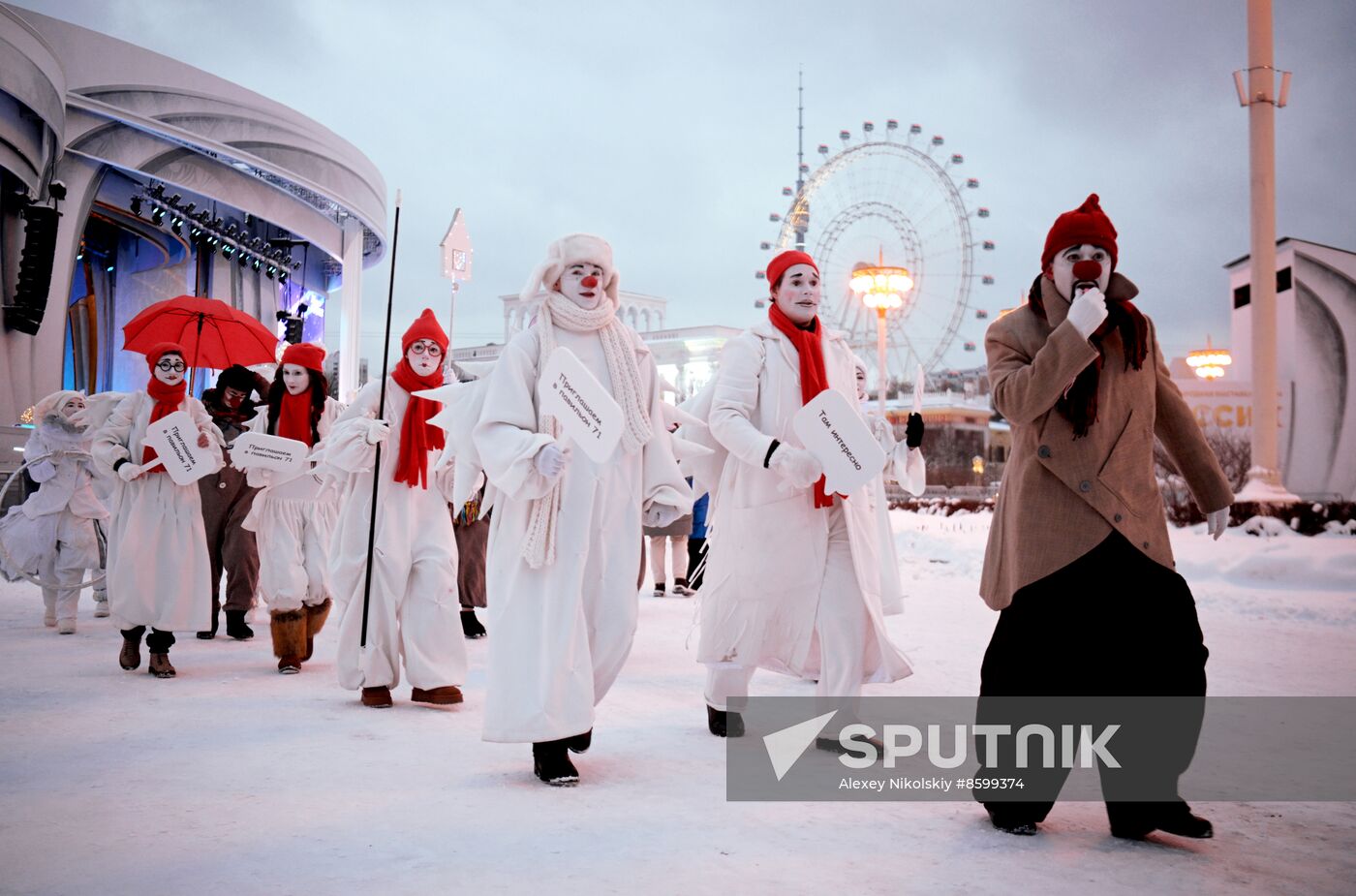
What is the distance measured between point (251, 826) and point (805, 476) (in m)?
2.15

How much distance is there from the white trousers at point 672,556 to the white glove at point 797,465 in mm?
6774

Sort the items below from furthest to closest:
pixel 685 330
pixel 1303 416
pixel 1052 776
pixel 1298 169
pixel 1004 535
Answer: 1. pixel 685 330
2. pixel 1303 416
3. pixel 1298 169
4. pixel 1004 535
5. pixel 1052 776

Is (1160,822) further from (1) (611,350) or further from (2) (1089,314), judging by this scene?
(1) (611,350)

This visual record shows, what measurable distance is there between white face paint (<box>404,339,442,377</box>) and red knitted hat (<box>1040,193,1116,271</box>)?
10.8ft

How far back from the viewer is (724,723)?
4.29 meters

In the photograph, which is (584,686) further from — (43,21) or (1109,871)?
(43,21)

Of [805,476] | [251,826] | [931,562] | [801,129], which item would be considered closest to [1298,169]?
[931,562]

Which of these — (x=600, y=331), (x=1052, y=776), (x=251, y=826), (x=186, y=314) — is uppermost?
(x=186, y=314)

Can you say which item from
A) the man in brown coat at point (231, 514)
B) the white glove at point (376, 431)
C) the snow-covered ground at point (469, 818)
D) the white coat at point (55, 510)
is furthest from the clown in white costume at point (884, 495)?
the white coat at point (55, 510)

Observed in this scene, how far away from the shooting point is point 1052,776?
2.88 m

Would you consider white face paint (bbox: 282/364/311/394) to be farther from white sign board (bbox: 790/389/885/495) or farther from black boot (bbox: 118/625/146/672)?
white sign board (bbox: 790/389/885/495)

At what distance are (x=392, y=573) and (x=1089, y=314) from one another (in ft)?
11.4

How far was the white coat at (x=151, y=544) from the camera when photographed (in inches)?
228

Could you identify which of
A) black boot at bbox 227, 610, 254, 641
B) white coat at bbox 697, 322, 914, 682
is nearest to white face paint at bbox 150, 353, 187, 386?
black boot at bbox 227, 610, 254, 641
